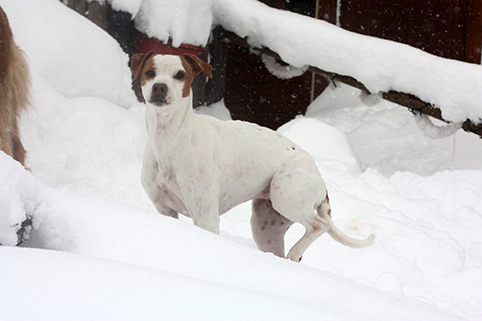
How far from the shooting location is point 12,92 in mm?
2971

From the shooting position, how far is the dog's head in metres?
2.43

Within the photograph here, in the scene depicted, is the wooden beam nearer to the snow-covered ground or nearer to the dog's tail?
the snow-covered ground

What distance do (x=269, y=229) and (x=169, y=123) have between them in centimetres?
101

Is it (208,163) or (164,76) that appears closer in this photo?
(164,76)

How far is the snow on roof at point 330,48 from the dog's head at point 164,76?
2.86 meters

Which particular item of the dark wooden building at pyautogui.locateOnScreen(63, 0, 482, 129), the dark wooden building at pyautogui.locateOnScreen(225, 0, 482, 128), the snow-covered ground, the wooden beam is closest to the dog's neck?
the snow-covered ground

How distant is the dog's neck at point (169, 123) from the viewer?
100.0 inches

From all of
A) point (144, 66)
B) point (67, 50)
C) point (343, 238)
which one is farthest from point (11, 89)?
point (343, 238)

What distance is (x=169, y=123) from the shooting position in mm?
2561

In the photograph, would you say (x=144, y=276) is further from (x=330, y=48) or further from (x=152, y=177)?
(x=330, y=48)

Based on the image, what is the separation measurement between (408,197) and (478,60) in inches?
146

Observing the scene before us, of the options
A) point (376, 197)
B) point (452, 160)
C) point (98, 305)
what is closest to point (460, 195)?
point (376, 197)

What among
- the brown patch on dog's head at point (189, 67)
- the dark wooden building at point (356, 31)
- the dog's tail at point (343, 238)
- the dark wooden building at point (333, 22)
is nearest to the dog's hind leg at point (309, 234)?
the dog's tail at point (343, 238)

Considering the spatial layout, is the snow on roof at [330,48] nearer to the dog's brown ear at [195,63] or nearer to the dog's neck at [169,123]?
the dog's brown ear at [195,63]
